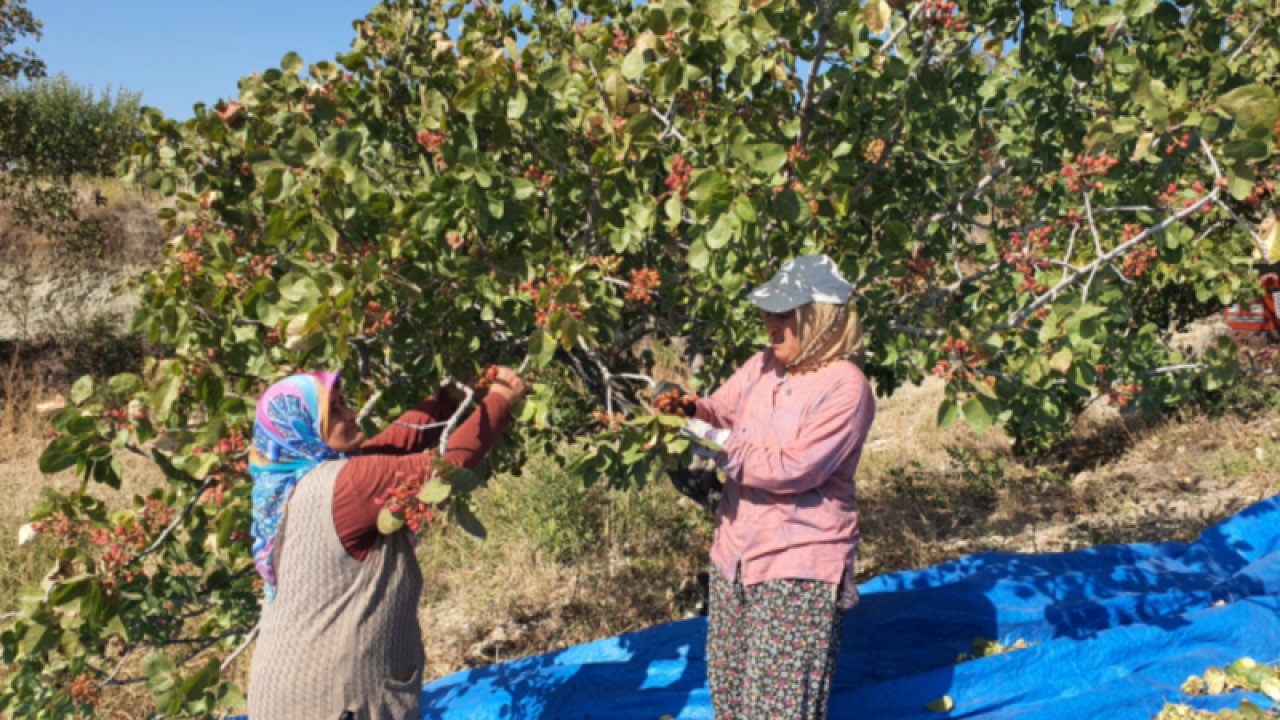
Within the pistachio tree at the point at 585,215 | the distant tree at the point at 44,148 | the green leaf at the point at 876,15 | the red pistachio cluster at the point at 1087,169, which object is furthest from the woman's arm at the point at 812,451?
the distant tree at the point at 44,148

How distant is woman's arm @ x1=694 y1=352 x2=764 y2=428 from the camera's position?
271 cm

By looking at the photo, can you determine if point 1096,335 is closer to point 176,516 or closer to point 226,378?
point 226,378

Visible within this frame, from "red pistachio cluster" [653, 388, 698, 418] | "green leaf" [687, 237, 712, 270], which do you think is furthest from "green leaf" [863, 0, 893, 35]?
"red pistachio cluster" [653, 388, 698, 418]

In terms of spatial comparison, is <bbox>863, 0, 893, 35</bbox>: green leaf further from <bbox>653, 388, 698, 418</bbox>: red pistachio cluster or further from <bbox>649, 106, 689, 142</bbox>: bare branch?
<bbox>653, 388, 698, 418</bbox>: red pistachio cluster

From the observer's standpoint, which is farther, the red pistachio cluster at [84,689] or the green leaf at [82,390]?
the red pistachio cluster at [84,689]

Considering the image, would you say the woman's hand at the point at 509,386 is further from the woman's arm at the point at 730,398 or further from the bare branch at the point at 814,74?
the bare branch at the point at 814,74

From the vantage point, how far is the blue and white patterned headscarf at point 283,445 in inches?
81.0

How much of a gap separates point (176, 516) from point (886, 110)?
7.82 feet

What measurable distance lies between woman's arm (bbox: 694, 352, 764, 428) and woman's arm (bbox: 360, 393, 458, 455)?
2.69ft

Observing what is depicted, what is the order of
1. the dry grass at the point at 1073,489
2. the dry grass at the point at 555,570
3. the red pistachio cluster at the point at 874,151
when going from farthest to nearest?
1. the dry grass at the point at 1073,489
2. the dry grass at the point at 555,570
3. the red pistachio cluster at the point at 874,151

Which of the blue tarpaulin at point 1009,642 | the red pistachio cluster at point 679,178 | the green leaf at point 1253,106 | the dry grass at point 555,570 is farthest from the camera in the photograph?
the dry grass at point 555,570

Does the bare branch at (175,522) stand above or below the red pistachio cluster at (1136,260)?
below

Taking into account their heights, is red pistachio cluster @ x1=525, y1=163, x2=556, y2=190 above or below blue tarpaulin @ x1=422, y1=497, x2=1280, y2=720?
above

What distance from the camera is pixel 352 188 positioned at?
6.85 feet
